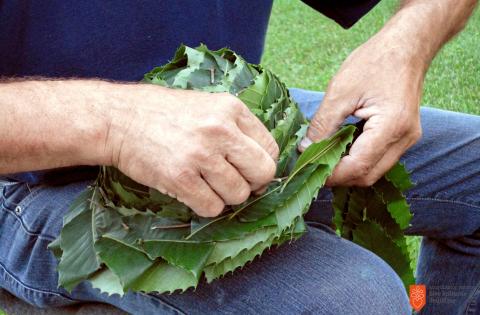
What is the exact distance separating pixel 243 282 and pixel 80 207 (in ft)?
1.19

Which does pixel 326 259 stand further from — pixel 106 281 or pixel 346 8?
pixel 346 8

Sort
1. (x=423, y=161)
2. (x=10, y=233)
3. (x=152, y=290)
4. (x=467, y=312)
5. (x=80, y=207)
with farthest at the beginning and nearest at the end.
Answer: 1. (x=467, y=312)
2. (x=423, y=161)
3. (x=10, y=233)
4. (x=80, y=207)
5. (x=152, y=290)

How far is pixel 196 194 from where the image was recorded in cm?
120

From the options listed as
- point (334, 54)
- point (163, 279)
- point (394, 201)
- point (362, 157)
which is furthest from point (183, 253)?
point (334, 54)

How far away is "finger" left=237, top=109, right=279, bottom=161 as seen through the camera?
122 cm

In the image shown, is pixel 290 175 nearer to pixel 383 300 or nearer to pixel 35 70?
pixel 383 300

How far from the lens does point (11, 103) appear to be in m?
1.27

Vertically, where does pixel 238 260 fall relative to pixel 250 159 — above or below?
below

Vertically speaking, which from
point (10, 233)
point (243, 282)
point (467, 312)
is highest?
point (243, 282)

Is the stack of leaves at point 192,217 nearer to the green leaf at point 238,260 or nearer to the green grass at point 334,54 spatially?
the green leaf at point 238,260

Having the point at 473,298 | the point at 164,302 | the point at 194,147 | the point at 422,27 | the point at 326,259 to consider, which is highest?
the point at 422,27

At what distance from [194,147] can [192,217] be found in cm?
→ 16

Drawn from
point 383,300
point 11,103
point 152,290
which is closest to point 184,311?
point 152,290

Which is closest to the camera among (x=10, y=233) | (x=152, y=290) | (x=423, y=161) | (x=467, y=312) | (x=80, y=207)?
(x=152, y=290)
